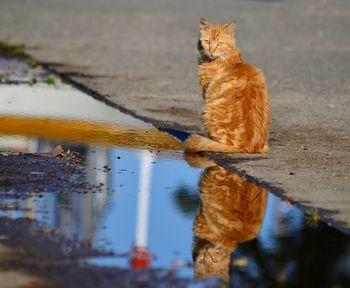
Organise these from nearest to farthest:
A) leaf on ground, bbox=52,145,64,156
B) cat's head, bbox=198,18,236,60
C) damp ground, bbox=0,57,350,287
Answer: damp ground, bbox=0,57,350,287
leaf on ground, bbox=52,145,64,156
cat's head, bbox=198,18,236,60

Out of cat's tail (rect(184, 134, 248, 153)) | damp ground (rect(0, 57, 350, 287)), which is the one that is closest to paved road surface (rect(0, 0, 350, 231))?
cat's tail (rect(184, 134, 248, 153))

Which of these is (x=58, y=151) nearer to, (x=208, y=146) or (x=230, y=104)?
(x=208, y=146)

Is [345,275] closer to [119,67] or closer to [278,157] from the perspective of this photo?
[278,157]

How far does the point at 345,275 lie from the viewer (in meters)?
6.01

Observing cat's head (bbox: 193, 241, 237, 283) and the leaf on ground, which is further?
the leaf on ground

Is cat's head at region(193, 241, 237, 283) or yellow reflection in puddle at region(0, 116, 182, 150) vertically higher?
yellow reflection in puddle at region(0, 116, 182, 150)

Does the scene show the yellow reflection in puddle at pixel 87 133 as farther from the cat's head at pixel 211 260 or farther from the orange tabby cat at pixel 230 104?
the cat's head at pixel 211 260

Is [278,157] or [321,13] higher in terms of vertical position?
[321,13]

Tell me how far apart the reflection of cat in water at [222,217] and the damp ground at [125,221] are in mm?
28

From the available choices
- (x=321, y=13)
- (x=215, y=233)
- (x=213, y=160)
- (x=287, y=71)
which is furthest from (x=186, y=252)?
(x=321, y=13)

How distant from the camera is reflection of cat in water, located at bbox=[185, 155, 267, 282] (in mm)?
6243

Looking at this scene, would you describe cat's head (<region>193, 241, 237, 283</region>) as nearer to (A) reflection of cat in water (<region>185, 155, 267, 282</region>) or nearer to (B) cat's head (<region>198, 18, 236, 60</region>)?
(A) reflection of cat in water (<region>185, 155, 267, 282</region>)

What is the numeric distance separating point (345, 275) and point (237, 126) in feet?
10.9

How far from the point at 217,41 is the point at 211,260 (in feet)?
12.5
